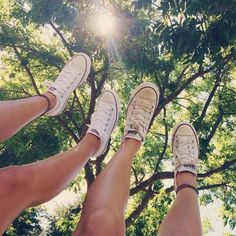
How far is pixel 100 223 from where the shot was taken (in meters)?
2.53

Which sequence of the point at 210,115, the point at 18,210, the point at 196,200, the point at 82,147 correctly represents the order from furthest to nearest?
the point at 210,115 < the point at 82,147 < the point at 196,200 < the point at 18,210

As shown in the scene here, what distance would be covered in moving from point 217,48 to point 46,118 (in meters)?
5.51

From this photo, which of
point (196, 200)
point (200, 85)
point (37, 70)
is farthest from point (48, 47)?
point (196, 200)

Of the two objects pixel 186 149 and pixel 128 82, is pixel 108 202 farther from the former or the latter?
pixel 128 82

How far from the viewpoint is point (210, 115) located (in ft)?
30.7

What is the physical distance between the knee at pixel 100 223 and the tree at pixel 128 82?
13.8 ft

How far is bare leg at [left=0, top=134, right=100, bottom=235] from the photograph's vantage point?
250 centimetres

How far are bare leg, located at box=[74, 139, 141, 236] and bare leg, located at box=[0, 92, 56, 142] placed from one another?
90 cm

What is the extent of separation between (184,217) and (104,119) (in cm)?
152

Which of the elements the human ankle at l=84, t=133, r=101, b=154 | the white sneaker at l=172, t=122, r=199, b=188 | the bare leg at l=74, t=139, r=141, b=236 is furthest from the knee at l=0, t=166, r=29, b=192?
the white sneaker at l=172, t=122, r=199, b=188

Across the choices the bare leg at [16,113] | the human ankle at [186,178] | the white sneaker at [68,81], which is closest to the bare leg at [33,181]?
the bare leg at [16,113]

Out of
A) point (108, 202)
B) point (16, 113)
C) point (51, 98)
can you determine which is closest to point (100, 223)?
point (108, 202)

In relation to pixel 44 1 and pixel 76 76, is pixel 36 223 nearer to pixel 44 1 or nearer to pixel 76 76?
pixel 44 1

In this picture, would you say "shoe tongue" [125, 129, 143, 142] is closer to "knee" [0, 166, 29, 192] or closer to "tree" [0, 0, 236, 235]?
"knee" [0, 166, 29, 192]
